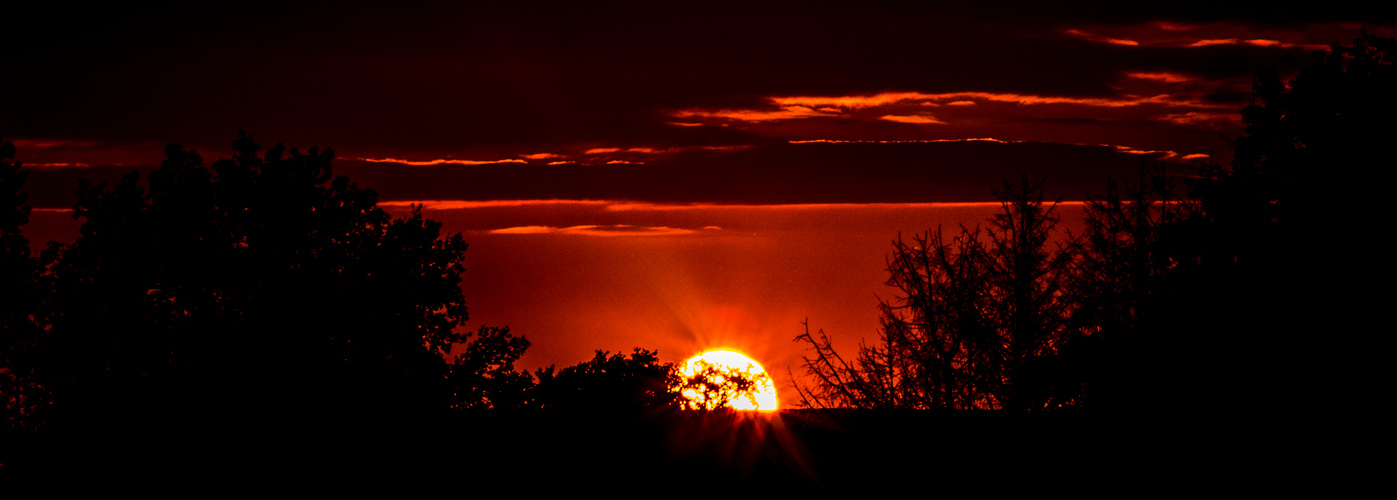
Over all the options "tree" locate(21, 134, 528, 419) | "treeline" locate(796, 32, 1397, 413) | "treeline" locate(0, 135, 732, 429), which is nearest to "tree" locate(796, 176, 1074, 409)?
"treeline" locate(796, 32, 1397, 413)

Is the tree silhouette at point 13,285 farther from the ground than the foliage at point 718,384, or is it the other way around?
the tree silhouette at point 13,285

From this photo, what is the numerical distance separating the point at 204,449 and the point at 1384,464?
624 inches

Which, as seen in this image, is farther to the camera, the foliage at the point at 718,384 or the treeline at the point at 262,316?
the foliage at the point at 718,384

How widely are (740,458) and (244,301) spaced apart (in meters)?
13.6

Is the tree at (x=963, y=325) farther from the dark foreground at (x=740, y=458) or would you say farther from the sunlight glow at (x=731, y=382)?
the dark foreground at (x=740, y=458)

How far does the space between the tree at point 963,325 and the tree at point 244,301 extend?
30.1 feet

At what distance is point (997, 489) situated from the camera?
40.6ft

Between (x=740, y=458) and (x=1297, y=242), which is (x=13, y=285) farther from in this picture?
(x=1297, y=242)

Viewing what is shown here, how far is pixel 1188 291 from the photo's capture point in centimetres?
2088

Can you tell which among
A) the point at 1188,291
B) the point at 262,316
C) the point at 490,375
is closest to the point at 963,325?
the point at 1188,291

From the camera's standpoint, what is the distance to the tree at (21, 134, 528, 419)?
70.3 feet

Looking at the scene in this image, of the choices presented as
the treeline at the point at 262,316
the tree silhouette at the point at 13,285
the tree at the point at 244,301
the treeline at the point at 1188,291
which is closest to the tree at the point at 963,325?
the treeline at the point at 1188,291

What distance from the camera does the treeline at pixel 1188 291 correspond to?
1917cm

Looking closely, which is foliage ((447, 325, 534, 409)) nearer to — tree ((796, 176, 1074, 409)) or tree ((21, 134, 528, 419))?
tree ((21, 134, 528, 419))
